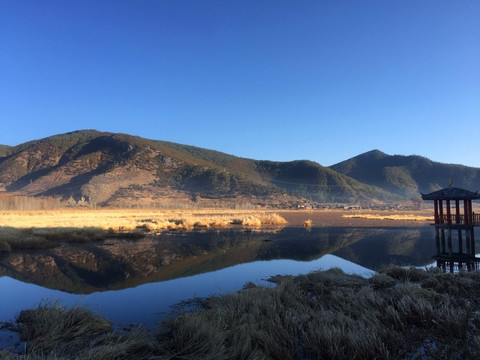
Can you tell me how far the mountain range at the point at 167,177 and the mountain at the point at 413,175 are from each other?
452 mm

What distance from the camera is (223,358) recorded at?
5230 millimetres

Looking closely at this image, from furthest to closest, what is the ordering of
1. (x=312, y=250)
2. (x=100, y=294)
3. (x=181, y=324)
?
(x=312, y=250) → (x=100, y=294) → (x=181, y=324)

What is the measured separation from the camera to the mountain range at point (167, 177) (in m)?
92.7

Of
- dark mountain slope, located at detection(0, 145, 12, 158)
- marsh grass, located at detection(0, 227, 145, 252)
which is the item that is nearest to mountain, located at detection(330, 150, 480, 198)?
marsh grass, located at detection(0, 227, 145, 252)

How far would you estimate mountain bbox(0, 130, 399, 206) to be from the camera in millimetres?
91750

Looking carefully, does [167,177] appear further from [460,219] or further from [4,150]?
[460,219]

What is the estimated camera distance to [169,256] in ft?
61.2

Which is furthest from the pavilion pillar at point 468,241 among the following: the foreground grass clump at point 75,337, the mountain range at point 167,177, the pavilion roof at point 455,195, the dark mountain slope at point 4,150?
the dark mountain slope at point 4,150

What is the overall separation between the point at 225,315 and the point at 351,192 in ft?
411

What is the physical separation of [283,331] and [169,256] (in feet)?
43.8

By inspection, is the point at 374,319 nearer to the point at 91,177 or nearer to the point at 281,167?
the point at 91,177

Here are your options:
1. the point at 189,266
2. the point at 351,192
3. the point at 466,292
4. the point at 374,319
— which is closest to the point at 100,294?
the point at 189,266

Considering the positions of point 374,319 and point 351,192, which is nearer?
point 374,319

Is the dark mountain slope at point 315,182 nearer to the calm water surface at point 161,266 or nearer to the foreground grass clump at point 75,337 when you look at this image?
the calm water surface at point 161,266
